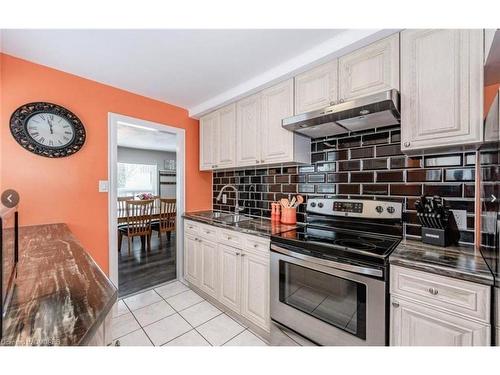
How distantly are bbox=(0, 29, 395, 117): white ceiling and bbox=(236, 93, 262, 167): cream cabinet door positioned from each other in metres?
0.13

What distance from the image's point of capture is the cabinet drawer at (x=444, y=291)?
0.88 m

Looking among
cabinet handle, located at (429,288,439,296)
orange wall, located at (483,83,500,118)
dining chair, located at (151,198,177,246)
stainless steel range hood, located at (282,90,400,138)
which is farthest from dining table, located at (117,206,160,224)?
orange wall, located at (483,83,500,118)

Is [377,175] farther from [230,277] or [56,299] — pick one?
[56,299]

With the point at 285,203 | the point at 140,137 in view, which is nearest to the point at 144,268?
the point at 285,203

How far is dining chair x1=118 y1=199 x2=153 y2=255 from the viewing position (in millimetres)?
3709

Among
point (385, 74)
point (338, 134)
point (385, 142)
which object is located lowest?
point (385, 142)

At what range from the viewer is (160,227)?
416 centimetres

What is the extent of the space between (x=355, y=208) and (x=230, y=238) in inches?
43.9

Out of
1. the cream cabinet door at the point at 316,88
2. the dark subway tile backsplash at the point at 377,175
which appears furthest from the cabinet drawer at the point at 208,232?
the cream cabinet door at the point at 316,88

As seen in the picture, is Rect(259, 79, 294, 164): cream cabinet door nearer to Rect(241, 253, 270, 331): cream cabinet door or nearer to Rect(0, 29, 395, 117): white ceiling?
Rect(0, 29, 395, 117): white ceiling

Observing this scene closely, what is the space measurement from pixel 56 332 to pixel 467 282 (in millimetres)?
1466

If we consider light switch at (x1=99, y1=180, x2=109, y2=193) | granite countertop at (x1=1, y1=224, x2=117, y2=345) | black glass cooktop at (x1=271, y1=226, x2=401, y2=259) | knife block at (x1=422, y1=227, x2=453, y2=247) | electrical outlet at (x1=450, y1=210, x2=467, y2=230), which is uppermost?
light switch at (x1=99, y1=180, x2=109, y2=193)
